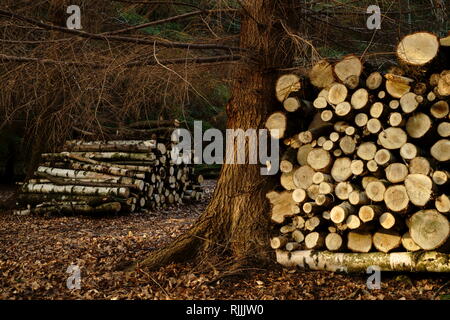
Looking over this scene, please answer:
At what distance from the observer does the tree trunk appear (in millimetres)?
4562

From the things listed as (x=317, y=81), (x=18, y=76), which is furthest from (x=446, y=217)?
(x=18, y=76)

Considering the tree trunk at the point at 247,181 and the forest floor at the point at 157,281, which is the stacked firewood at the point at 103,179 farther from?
the tree trunk at the point at 247,181

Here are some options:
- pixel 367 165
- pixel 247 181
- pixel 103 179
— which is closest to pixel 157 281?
pixel 247 181

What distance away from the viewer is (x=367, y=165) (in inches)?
165

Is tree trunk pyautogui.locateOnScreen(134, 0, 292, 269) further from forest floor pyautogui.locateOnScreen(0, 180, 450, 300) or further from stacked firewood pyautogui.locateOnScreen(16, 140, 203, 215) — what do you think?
stacked firewood pyautogui.locateOnScreen(16, 140, 203, 215)

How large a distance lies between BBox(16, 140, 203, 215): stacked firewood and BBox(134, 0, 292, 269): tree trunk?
410 cm

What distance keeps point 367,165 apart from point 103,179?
6130 millimetres

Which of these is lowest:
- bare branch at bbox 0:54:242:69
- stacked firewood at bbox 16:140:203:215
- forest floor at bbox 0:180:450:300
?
forest floor at bbox 0:180:450:300

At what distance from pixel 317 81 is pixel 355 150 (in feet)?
2.75

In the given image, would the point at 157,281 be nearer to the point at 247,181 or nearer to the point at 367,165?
the point at 247,181

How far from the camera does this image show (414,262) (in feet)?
12.7

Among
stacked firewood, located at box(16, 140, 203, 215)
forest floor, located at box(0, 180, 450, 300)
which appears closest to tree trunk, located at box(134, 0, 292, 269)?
forest floor, located at box(0, 180, 450, 300)

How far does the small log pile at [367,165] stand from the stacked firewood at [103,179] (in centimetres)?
476

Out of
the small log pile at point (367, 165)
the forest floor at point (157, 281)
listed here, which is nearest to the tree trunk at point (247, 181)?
the small log pile at point (367, 165)
